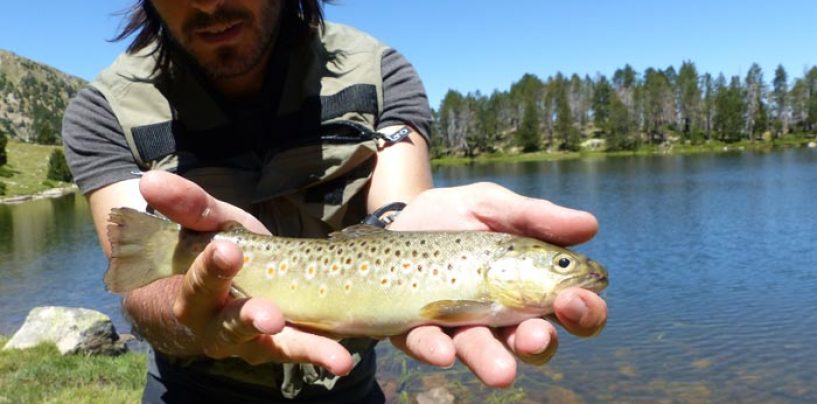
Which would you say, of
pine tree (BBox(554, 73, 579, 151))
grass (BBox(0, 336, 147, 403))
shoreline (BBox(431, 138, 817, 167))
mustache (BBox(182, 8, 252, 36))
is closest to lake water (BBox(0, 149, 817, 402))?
grass (BBox(0, 336, 147, 403))

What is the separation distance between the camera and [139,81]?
4508 mm

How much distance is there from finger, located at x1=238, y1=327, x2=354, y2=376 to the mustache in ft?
6.53

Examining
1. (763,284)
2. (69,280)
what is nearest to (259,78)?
(763,284)

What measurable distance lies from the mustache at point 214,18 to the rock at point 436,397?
1035 cm

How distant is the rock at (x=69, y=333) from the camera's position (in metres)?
14.2

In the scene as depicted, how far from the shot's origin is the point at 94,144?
4.29m

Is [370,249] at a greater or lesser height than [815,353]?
greater

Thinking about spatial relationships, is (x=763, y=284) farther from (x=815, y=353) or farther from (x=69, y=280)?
(x=69, y=280)

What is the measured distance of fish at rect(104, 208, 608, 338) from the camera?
3.62 metres

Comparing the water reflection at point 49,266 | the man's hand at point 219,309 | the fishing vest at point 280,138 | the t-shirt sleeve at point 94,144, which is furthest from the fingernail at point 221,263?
the water reflection at point 49,266

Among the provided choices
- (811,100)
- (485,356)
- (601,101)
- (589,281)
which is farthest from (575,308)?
(601,101)

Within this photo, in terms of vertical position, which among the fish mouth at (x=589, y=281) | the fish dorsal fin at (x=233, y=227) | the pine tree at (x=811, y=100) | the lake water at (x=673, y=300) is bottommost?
the lake water at (x=673, y=300)

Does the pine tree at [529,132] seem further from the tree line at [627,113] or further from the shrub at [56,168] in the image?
the shrub at [56,168]

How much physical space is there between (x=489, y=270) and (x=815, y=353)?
15940 mm
